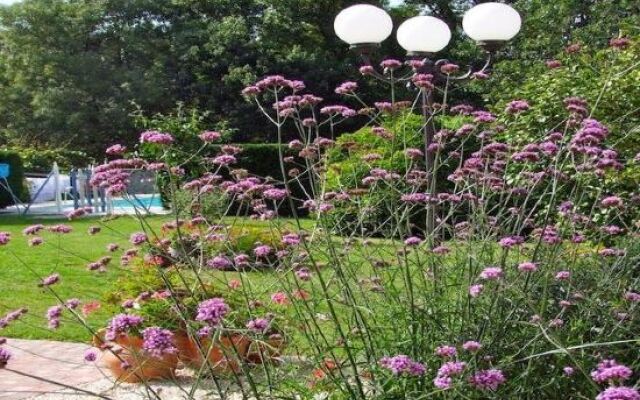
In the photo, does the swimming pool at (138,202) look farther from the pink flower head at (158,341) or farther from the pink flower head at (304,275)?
the pink flower head at (304,275)

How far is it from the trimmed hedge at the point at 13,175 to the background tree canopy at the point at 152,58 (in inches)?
217

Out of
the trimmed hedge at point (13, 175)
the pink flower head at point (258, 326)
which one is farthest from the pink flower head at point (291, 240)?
→ the trimmed hedge at point (13, 175)

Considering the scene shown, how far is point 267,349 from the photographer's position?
3734 millimetres

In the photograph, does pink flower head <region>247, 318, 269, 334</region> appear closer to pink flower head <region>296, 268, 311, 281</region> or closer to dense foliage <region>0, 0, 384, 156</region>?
pink flower head <region>296, 268, 311, 281</region>

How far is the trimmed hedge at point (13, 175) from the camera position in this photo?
1877cm

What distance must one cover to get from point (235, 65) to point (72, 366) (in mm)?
21405

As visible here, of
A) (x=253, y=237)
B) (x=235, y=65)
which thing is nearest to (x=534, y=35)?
(x=235, y=65)

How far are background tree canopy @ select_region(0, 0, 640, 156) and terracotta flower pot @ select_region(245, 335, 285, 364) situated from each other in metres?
20.3

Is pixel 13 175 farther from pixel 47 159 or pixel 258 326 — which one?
pixel 258 326

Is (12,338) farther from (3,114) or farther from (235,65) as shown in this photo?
(3,114)

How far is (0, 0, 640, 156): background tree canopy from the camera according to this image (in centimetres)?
2595

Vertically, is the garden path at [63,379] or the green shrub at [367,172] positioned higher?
the green shrub at [367,172]

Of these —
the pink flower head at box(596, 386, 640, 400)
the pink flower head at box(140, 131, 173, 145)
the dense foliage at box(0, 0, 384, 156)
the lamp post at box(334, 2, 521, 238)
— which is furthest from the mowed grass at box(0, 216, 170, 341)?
the dense foliage at box(0, 0, 384, 156)

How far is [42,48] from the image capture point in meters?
29.9
